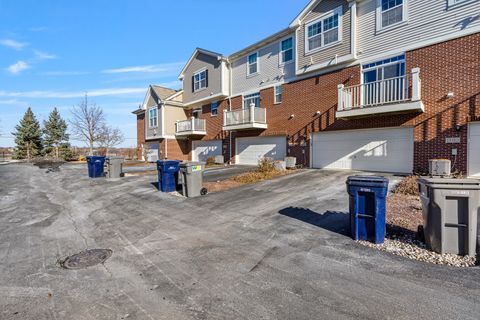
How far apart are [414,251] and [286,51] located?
609 inches

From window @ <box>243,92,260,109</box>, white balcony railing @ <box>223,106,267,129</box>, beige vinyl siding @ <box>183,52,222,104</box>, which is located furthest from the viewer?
beige vinyl siding @ <box>183,52,222,104</box>

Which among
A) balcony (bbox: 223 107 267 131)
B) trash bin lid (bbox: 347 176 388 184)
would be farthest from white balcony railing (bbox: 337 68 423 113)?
trash bin lid (bbox: 347 176 388 184)

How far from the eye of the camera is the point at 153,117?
29.0m

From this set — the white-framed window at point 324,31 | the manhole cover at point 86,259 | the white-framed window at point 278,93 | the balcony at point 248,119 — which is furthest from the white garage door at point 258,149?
the manhole cover at point 86,259

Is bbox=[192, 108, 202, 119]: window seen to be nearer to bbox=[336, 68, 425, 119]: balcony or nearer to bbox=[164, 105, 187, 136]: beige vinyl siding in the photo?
bbox=[164, 105, 187, 136]: beige vinyl siding

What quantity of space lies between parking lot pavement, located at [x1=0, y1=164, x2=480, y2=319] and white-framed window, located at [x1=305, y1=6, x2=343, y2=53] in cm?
1039

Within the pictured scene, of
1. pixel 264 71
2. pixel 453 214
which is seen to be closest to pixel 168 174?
pixel 453 214

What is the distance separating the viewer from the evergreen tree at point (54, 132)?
46.0m

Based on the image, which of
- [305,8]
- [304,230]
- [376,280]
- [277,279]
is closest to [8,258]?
[277,279]

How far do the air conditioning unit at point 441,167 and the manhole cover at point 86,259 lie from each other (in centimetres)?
1162

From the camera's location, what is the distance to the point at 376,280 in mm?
3719

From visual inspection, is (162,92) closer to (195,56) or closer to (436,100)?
(195,56)

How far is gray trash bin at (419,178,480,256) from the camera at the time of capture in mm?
4137

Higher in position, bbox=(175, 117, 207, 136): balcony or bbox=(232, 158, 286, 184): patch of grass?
bbox=(175, 117, 207, 136): balcony
